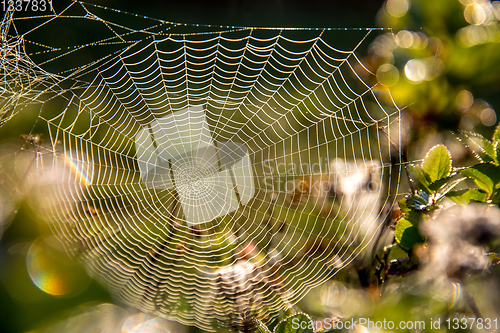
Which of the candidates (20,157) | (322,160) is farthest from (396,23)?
(20,157)

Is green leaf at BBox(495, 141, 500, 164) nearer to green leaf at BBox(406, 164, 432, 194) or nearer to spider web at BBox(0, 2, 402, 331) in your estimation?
green leaf at BBox(406, 164, 432, 194)

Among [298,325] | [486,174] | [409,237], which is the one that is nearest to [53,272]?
[298,325]

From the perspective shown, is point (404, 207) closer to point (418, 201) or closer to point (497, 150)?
point (418, 201)

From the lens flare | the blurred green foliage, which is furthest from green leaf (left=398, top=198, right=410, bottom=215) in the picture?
the lens flare

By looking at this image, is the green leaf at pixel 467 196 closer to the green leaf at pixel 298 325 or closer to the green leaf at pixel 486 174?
the green leaf at pixel 486 174

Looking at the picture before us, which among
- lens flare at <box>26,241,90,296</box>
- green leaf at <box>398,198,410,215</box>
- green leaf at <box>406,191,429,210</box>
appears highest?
green leaf at <box>406,191,429,210</box>

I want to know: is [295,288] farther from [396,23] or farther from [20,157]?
[20,157]

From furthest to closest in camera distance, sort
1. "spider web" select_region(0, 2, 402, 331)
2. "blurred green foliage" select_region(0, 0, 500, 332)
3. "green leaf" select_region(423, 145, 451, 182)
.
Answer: "spider web" select_region(0, 2, 402, 331), "green leaf" select_region(423, 145, 451, 182), "blurred green foliage" select_region(0, 0, 500, 332)
